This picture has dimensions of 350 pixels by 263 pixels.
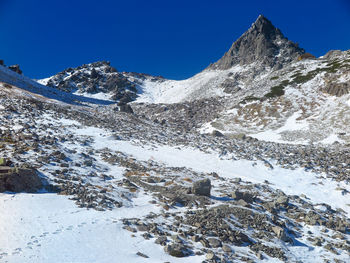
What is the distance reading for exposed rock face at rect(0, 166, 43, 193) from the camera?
12.0 metres

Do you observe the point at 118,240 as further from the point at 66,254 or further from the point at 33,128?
the point at 33,128

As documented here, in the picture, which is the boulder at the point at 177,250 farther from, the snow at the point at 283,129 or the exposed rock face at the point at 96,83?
the exposed rock face at the point at 96,83

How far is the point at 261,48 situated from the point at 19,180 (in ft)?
445

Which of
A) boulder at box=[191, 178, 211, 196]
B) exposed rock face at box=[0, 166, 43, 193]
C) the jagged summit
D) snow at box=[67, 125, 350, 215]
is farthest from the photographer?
the jagged summit

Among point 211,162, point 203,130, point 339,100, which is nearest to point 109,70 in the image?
point 203,130

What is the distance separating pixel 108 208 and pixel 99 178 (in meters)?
4.33

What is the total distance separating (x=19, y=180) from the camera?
1230 centimetres

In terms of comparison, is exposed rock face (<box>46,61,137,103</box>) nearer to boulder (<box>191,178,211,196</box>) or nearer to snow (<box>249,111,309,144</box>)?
snow (<box>249,111,309,144</box>)

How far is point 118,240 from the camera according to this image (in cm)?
967

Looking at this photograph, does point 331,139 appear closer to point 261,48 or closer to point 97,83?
point 261,48

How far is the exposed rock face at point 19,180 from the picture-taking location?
11969mm

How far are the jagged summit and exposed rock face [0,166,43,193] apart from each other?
115335 mm

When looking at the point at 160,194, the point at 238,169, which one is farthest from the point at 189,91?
the point at 160,194

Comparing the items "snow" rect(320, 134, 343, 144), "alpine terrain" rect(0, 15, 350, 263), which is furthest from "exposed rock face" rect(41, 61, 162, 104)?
"snow" rect(320, 134, 343, 144)
